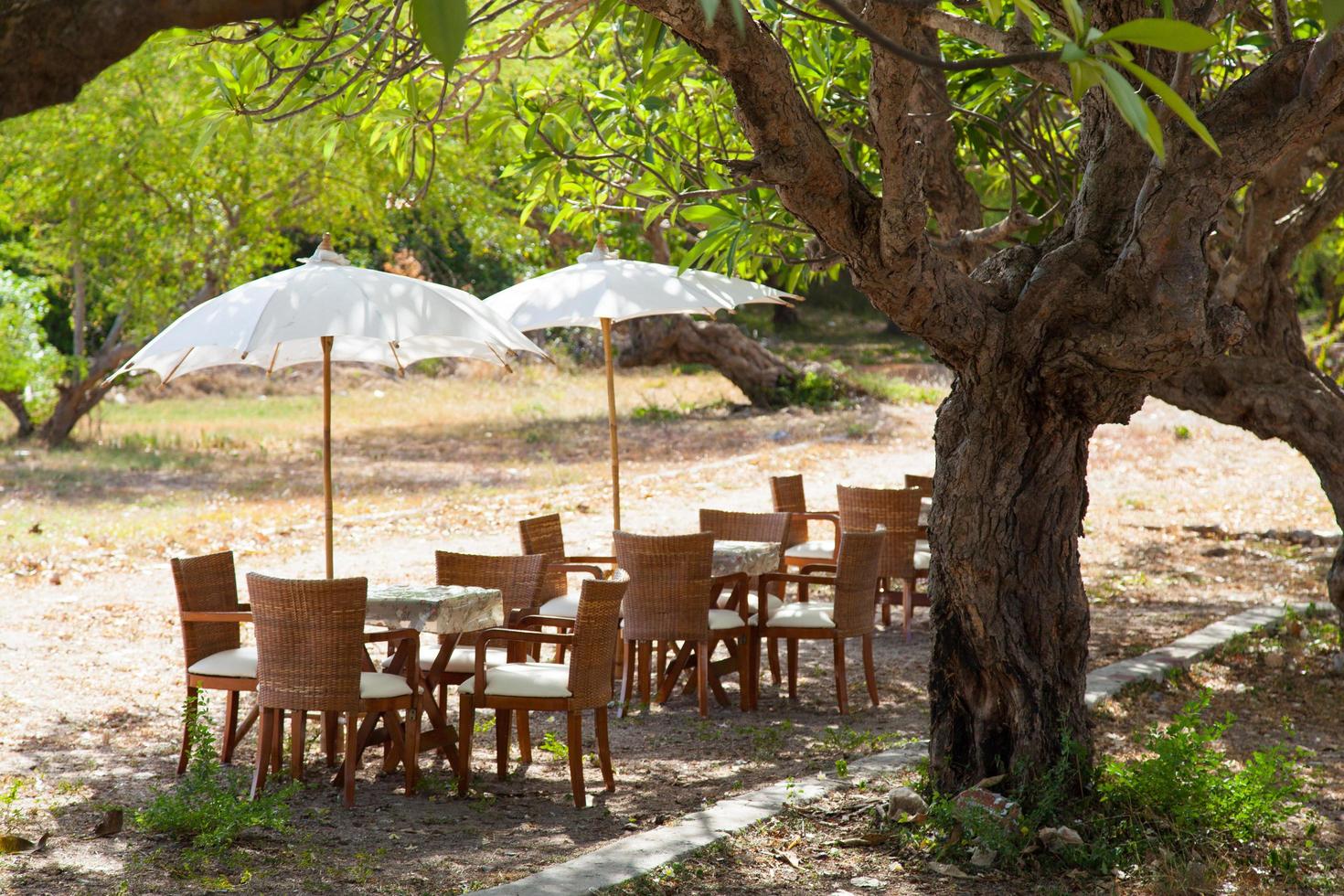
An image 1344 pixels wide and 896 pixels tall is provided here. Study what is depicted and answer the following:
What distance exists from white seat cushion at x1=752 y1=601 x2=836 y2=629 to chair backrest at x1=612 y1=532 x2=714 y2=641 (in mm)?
554

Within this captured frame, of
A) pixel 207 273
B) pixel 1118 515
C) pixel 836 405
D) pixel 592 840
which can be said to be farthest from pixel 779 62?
pixel 836 405

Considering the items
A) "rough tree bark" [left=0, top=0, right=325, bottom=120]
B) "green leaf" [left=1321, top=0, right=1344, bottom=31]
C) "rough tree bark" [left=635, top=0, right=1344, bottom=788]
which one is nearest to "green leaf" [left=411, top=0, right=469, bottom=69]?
"rough tree bark" [left=0, top=0, right=325, bottom=120]

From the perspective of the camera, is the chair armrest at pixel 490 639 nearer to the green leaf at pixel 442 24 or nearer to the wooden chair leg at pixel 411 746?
the wooden chair leg at pixel 411 746

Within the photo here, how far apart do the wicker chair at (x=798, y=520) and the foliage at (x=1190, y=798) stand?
384cm

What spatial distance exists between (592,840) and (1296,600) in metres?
6.52

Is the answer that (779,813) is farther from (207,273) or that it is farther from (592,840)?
(207,273)

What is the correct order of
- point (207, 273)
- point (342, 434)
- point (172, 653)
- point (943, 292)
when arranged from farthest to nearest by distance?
point (342, 434) → point (207, 273) → point (172, 653) → point (943, 292)

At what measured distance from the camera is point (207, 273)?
60.4 ft

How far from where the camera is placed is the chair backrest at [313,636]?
4953 mm

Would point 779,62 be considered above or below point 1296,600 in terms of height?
above

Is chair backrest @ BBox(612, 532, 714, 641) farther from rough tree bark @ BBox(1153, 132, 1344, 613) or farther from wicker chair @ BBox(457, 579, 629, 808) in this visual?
rough tree bark @ BBox(1153, 132, 1344, 613)

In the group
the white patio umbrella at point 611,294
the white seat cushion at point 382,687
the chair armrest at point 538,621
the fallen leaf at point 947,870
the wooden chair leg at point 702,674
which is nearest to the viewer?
the fallen leaf at point 947,870

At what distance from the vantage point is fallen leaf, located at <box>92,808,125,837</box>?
470cm

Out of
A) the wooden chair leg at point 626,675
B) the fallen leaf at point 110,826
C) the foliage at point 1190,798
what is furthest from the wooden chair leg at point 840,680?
the fallen leaf at point 110,826
